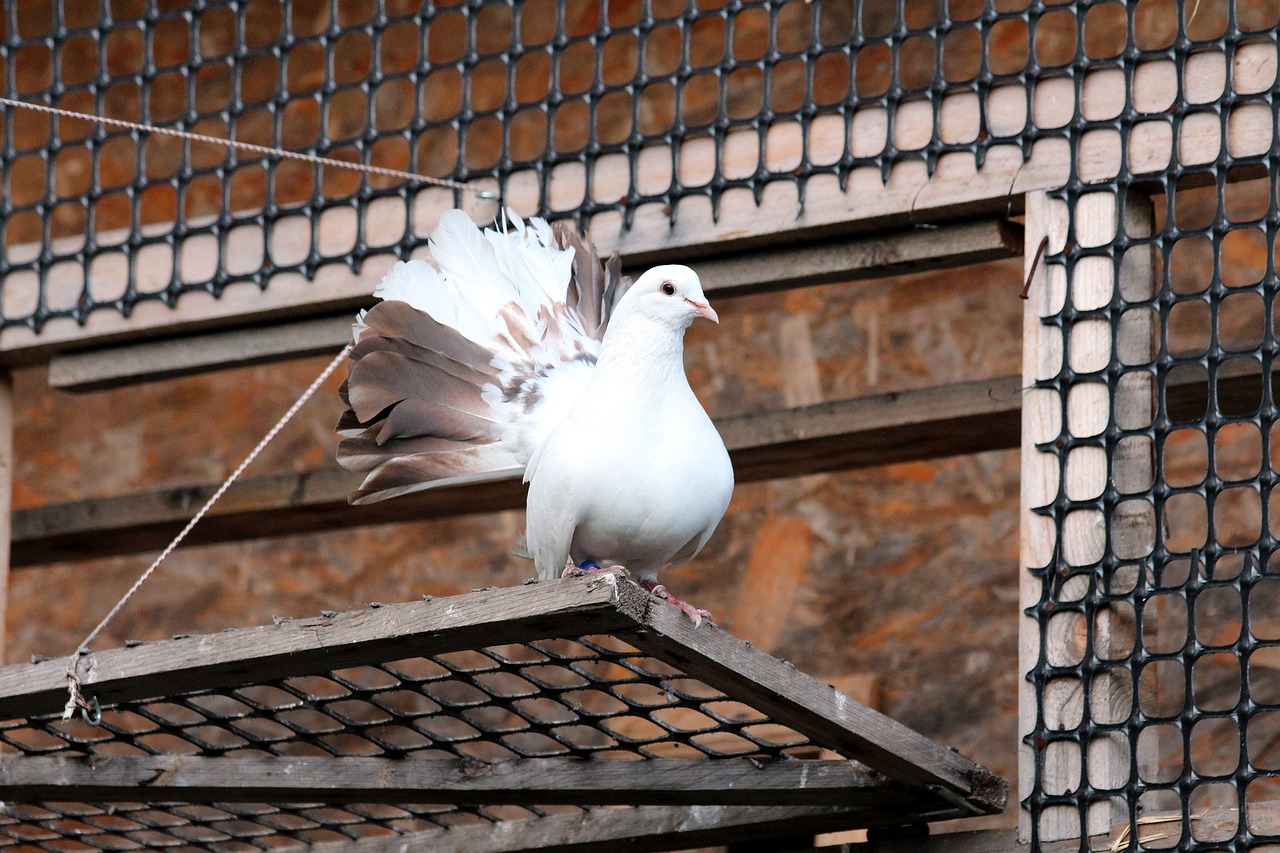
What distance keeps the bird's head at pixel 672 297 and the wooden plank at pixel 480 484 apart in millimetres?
548

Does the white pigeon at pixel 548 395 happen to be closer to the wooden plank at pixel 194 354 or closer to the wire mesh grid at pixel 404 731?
the wire mesh grid at pixel 404 731

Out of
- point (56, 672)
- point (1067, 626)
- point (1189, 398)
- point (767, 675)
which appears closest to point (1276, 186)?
point (1189, 398)

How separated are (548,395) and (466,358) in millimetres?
181

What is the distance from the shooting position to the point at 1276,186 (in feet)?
12.6

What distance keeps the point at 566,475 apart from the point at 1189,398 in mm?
1376

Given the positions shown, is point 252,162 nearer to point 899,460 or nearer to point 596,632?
point 899,460

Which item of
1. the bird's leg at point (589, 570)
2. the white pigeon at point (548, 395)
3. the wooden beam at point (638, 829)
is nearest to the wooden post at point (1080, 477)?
the wooden beam at point (638, 829)

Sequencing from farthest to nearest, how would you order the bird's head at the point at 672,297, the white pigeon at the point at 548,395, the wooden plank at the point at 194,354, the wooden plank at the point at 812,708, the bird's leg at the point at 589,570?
the wooden plank at the point at 194,354
the bird's head at the point at 672,297
the white pigeon at the point at 548,395
the wooden plank at the point at 812,708
the bird's leg at the point at 589,570

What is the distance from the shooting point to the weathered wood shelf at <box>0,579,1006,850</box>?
3.26 m

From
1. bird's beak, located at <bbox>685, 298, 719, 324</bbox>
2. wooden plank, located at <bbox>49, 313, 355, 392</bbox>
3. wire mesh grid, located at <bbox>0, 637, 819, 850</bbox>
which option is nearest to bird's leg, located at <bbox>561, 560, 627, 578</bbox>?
wire mesh grid, located at <bbox>0, 637, 819, 850</bbox>

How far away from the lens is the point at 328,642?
11.0 feet

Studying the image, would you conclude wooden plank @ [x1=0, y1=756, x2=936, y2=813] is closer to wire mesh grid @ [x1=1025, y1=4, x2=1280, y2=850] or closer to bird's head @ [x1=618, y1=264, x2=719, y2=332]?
wire mesh grid @ [x1=1025, y1=4, x2=1280, y2=850]

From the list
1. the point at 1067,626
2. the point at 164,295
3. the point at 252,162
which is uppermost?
the point at 252,162

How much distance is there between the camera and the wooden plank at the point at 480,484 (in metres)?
4.60
